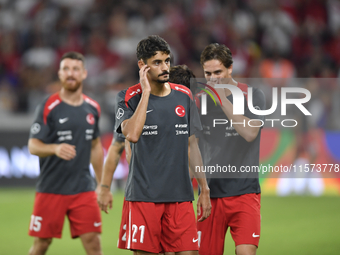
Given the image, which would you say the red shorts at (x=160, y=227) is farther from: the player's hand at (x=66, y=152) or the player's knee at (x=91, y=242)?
the player's knee at (x=91, y=242)

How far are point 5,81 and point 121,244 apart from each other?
36.1ft

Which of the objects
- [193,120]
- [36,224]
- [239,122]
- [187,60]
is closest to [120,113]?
[193,120]

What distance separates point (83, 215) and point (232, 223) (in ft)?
6.33

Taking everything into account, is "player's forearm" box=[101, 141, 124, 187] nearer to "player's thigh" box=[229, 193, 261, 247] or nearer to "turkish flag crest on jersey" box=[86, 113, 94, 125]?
"turkish flag crest on jersey" box=[86, 113, 94, 125]

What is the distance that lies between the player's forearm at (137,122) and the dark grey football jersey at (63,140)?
85.8 inches

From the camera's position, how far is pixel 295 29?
1639 cm

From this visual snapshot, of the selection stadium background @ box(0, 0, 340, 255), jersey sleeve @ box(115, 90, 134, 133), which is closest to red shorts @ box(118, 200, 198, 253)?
jersey sleeve @ box(115, 90, 134, 133)

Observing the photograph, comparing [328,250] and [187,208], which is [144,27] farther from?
[187,208]

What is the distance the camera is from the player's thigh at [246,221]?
4.95 metres

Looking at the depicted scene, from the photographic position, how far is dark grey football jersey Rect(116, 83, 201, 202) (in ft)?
14.3

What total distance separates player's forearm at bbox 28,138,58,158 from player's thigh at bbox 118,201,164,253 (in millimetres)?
1817

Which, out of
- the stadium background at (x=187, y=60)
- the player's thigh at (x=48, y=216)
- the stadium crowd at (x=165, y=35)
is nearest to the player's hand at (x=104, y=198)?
the player's thigh at (x=48, y=216)

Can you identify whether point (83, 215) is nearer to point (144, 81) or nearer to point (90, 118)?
point (90, 118)

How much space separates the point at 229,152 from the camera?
5.20 meters
